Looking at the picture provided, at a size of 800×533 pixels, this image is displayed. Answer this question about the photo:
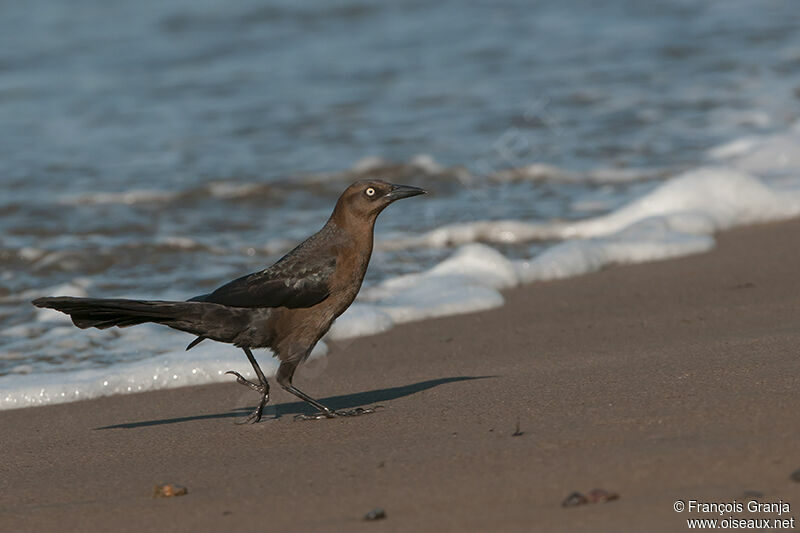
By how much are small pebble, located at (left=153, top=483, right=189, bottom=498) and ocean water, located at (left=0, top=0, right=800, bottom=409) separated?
6.36 ft

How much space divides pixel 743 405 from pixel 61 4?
65.5 feet

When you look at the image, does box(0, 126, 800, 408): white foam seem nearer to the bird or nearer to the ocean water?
the ocean water

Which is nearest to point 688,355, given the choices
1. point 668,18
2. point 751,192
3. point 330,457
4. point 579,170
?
point 330,457

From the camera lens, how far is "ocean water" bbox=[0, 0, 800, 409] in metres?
7.77

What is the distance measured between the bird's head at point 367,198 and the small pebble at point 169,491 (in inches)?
68.8

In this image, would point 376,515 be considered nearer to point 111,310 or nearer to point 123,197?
point 111,310

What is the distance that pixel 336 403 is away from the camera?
554 cm

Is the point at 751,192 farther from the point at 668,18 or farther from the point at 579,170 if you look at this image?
the point at 668,18

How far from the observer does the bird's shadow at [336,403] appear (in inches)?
212

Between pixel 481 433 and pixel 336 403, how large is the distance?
4.01ft

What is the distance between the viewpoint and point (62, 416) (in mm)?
5609

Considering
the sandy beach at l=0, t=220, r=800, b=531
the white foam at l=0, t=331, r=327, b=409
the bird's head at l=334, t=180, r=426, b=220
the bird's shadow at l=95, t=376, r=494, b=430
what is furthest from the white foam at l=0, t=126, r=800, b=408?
the bird's head at l=334, t=180, r=426, b=220

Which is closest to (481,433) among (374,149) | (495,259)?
(495,259)

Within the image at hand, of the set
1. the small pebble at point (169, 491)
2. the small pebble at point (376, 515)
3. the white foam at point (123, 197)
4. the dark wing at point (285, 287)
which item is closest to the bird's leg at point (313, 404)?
the dark wing at point (285, 287)
